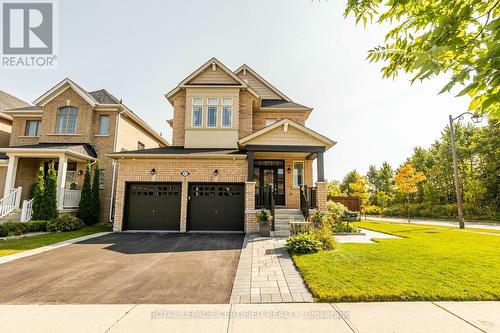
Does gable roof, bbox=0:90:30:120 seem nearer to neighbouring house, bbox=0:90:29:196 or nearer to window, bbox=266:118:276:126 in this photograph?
neighbouring house, bbox=0:90:29:196

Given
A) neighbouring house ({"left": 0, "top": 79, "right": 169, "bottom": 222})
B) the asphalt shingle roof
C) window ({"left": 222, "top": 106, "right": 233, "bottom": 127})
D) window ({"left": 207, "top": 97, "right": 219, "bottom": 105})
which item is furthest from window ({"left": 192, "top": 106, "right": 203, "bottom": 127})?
neighbouring house ({"left": 0, "top": 79, "right": 169, "bottom": 222})

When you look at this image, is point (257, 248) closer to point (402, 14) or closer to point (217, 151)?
point (217, 151)

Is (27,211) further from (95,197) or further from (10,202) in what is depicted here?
(95,197)

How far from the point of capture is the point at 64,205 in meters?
13.3

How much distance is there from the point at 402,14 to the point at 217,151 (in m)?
10.3

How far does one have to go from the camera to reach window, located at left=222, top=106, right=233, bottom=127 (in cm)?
1374

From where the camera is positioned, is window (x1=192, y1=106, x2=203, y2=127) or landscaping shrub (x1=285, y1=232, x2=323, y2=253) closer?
landscaping shrub (x1=285, y1=232, x2=323, y2=253)

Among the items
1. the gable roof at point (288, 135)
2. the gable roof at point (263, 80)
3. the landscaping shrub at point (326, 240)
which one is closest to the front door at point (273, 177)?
the gable roof at point (288, 135)

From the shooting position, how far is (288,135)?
11.6 m

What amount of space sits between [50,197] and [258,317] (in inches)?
545

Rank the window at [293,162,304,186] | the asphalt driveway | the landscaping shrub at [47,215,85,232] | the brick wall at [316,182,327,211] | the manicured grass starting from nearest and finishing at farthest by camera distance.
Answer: the asphalt driveway → the manicured grass → the brick wall at [316,182,327,211] → the landscaping shrub at [47,215,85,232] → the window at [293,162,304,186]

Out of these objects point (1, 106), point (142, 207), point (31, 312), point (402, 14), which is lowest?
point (31, 312)

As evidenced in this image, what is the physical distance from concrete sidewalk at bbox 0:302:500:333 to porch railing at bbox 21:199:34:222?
1117cm

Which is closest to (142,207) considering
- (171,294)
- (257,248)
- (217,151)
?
(217,151)
